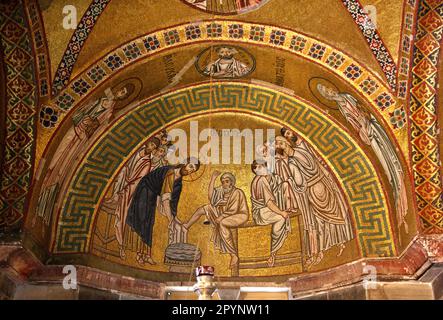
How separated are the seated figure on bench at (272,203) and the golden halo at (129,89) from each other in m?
2.01

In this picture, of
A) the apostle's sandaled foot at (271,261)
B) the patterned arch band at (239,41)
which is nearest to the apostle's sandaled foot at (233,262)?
the apostle's sandaled foot at (271,261)

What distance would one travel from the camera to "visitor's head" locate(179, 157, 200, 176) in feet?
33.7

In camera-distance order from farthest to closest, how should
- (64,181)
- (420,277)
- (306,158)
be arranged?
(306,158)
(64,181)
(420,277)

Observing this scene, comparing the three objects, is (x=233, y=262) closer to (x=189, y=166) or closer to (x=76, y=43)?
(x=189, y=166)

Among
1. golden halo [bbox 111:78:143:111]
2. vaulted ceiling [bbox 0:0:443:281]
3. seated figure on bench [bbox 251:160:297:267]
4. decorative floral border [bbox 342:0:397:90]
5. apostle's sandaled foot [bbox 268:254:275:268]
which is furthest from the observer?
seated figure on bench [bbox 251:160:297:267]

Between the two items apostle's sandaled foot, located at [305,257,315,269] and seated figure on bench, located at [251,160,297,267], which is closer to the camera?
apostle's sandaled foot, located at [305,257,315,269]

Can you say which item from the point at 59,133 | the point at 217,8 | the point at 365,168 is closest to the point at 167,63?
the point at 217,8

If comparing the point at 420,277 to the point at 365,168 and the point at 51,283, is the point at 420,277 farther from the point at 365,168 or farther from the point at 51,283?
the point at 51,283

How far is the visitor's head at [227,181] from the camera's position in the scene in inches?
406

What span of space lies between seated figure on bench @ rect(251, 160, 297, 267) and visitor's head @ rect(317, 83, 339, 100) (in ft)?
4.47

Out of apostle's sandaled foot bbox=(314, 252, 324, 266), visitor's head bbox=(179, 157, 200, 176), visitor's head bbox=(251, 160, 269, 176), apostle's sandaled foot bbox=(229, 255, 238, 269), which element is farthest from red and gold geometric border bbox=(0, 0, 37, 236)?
apostle's sandaled foot bbox=(314, 252, 324, 266)

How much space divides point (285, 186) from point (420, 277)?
235 cm

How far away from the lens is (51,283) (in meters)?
8.87

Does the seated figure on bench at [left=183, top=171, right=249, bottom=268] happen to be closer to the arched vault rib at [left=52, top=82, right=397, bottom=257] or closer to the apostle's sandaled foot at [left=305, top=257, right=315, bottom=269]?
the apostle's sandaled foot at [left=305, top=257, right=315, bottom=269]
